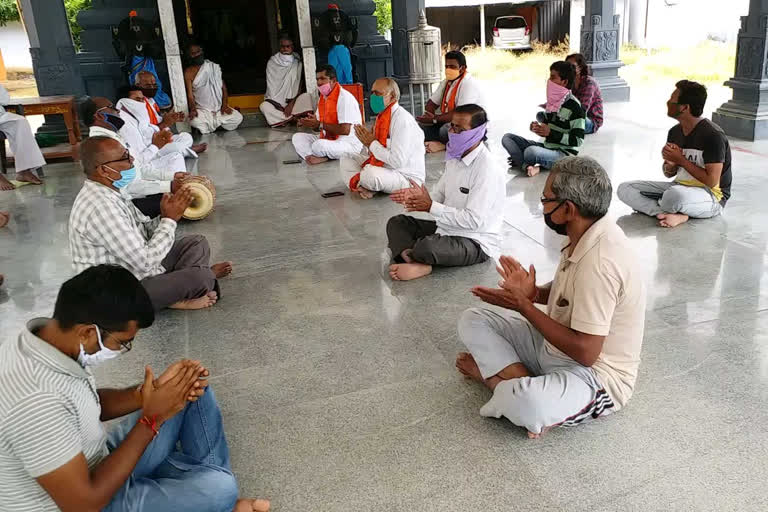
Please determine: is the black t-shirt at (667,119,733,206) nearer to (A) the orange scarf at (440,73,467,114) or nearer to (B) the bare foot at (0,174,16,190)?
(A) the orange scarf at (440,73,467,114)

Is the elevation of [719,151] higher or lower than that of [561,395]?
higher

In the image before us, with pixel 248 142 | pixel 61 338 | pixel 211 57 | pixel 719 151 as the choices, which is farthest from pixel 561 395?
pixel 211 57

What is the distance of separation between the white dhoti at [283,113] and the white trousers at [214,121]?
443mm

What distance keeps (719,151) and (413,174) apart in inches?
95.4

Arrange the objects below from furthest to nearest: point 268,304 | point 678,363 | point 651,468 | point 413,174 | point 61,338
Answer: point 413,174, point 268,304, point 678,363, point 651,468, point 61,338

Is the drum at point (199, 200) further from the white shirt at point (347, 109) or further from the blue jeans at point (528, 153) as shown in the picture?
the blue jeans at point (528, 153)

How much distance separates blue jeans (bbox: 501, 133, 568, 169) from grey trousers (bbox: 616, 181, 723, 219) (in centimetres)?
144

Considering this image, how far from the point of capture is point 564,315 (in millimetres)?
2523

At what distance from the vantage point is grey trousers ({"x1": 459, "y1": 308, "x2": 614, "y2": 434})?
2.50 meters

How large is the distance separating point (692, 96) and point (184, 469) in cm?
399

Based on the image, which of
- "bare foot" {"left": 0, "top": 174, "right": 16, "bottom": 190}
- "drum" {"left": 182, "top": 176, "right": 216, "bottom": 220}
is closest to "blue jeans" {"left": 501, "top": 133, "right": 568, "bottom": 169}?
"drum" {"left": 182, "top": 176, "right": 216, "bottom": 220}

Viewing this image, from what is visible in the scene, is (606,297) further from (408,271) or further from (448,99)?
(448,99)

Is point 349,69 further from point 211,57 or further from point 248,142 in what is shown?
point 211,57

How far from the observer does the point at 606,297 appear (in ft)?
7.61
